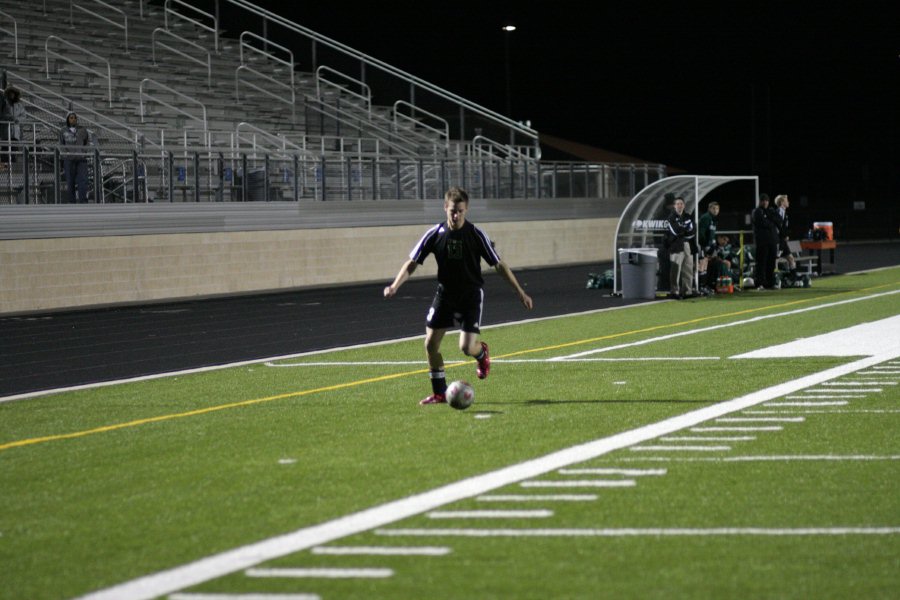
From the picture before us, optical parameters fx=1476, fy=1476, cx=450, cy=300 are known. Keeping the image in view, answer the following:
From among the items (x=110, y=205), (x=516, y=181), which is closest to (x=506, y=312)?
(x=110, y=205)

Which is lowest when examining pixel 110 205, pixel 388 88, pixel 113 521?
pixel 113 521

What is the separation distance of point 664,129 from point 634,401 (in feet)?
195

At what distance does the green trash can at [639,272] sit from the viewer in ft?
93.4

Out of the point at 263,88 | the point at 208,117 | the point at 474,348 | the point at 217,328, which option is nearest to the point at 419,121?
the point at 263,88

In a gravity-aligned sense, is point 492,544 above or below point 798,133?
below

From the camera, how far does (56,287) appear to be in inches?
1066

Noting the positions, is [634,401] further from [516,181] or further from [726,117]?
[726,117]

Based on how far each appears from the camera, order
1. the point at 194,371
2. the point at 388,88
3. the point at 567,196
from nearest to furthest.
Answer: the point at 194,371, the point at 388,88, the point at 567,196

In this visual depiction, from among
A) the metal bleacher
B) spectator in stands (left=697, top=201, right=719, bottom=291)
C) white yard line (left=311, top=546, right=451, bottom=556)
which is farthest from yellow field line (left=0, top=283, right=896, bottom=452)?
the metal bleacher

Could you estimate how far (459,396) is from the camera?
12117mm

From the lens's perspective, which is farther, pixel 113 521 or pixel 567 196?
pixel 567 196

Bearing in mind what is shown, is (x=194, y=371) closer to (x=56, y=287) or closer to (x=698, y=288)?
(x=56, y=287)

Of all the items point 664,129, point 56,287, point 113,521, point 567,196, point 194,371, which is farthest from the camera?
point 664,129

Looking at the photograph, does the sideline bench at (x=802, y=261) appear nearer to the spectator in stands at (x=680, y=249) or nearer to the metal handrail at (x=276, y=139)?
the spectator in stands at (x=680, y=249)
